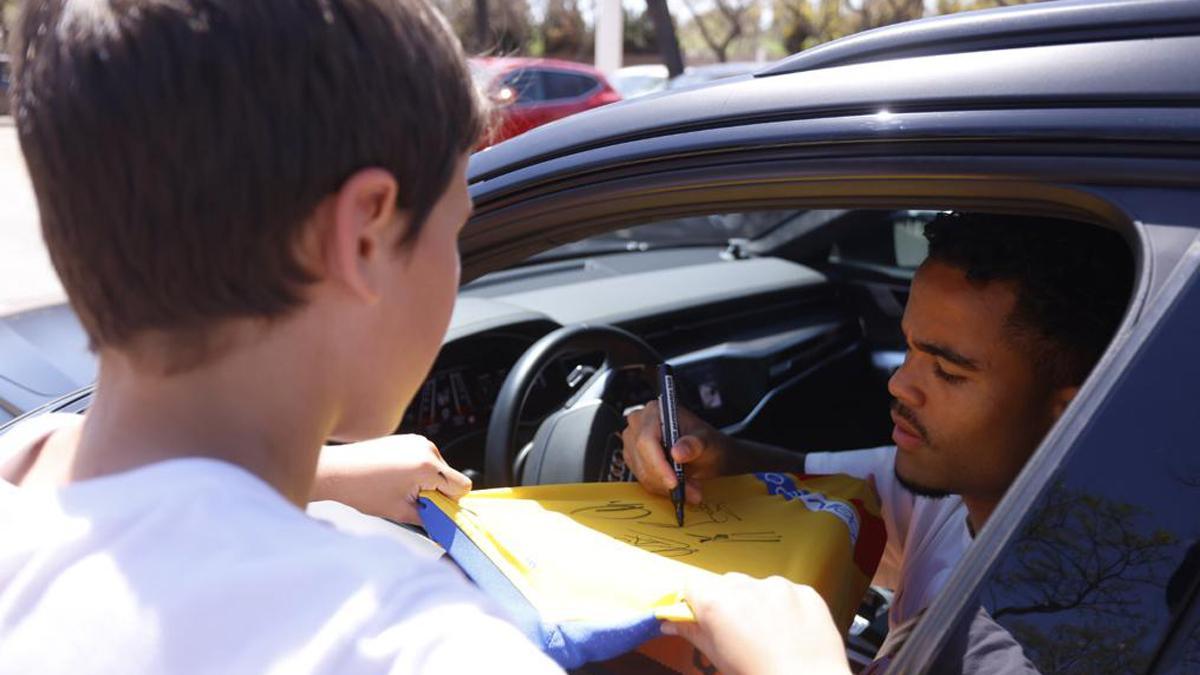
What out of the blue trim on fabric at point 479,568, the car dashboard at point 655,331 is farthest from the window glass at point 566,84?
the blue trim on fabric at point 479,568

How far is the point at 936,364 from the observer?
5.60 feet

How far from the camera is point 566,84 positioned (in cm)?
1159

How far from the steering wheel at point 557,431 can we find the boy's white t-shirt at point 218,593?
123cm

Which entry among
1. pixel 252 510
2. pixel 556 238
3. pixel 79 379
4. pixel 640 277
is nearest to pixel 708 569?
pixel 556 238

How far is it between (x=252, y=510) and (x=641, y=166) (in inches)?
34.1

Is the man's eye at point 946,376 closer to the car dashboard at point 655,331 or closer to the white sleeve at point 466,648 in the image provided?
the car dashboard at point 655,331

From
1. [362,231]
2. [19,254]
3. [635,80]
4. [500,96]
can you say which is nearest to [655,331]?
[500,96]

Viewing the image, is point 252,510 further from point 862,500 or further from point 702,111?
point 862,500

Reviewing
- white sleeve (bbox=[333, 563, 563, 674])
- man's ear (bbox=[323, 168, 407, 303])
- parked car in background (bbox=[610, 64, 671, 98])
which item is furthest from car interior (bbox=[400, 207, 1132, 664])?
parked car in background (bbox=[610, 64, 671, 98])

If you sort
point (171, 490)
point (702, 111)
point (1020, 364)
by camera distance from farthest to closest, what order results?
point (1020, 364)
point (702, 111)
point (171, 490)

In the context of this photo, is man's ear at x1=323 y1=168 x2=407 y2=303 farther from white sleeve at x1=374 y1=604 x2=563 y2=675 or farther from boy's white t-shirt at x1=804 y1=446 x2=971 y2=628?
boy's white t-shirt at x1=804 y1=446 x2=971 y2=628

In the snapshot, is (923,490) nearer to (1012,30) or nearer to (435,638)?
(1012,30)

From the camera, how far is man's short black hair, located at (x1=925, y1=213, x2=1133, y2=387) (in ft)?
5.15

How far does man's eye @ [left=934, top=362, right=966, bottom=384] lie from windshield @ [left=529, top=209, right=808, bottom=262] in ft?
8.09
